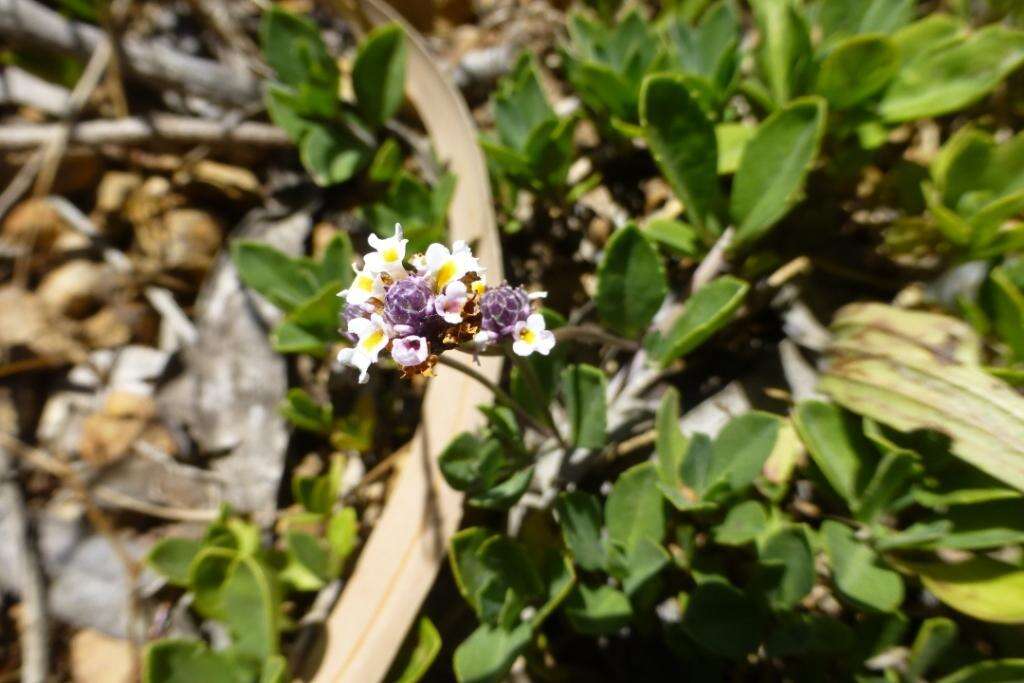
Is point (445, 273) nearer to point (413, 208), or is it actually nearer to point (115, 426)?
point (413, 208)

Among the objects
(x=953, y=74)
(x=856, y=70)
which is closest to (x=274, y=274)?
(x=856, y=70)

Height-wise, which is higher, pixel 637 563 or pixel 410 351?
pixel 410 351

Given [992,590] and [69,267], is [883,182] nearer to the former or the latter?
[992,590]

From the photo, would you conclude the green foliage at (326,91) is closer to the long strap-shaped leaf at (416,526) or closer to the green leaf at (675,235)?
the long strap-shaped leaf at (416,526)

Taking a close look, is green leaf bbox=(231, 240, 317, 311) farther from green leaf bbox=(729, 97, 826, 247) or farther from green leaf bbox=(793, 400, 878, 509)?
green leaf bbox=(793, 400, 878, 509)

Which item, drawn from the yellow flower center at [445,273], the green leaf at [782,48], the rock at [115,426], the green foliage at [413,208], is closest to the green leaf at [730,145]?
the green leaf at [782,48]
